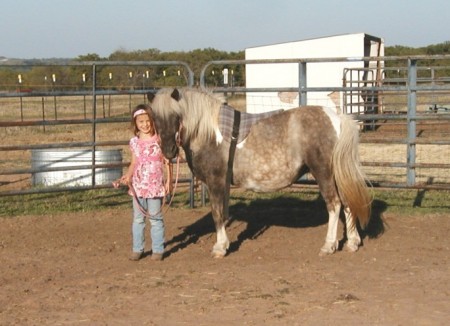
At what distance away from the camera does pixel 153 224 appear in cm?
649

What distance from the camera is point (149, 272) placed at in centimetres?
594

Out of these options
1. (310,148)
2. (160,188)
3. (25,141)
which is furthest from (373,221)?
(25,141)

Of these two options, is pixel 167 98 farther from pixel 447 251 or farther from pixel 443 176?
pixel 443 176

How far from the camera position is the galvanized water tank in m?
9.95

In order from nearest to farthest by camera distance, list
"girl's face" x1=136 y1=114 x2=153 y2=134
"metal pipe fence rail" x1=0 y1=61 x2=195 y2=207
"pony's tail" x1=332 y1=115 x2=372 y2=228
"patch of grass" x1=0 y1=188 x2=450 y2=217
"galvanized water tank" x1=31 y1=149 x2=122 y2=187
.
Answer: "girl's face" x1=136 y1=114 x2=153 y2=134
"pony's tail" x1=332 y1=115 x2=372 y2=228
"metal pipe fence rail" x1=0 y1=61 x2=195 y2=207
"patch of grass" x1=0 y1=188 x2=450 y2=217
"galvanized water tank" x1=31 y1=149 x2=122 y2=187

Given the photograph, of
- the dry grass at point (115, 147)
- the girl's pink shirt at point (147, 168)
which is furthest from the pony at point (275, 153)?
the dry grass at point (115, 147)

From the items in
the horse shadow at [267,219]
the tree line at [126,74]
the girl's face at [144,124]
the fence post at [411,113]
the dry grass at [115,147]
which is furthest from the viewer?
the tree line at [126,74]

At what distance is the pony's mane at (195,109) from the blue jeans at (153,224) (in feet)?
2.27

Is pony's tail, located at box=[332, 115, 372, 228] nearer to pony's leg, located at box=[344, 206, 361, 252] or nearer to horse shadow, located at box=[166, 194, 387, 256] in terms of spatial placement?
pony's leg, located at box=[344, 206, 361, 252]

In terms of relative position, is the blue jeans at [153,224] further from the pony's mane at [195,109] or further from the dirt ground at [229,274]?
the pony's mane at [195,109]

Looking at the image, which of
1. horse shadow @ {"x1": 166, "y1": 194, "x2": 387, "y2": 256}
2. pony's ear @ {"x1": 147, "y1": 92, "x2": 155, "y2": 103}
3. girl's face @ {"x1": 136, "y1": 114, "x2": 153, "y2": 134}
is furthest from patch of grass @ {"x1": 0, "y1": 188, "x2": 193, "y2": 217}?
pony's ear @ {"x1": 147, "y1": 92, "x2": 155, "y2": 103}

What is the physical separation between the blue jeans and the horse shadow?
32cm

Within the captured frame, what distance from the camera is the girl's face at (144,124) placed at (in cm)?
624

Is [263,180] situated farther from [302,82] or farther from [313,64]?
[313,64]
